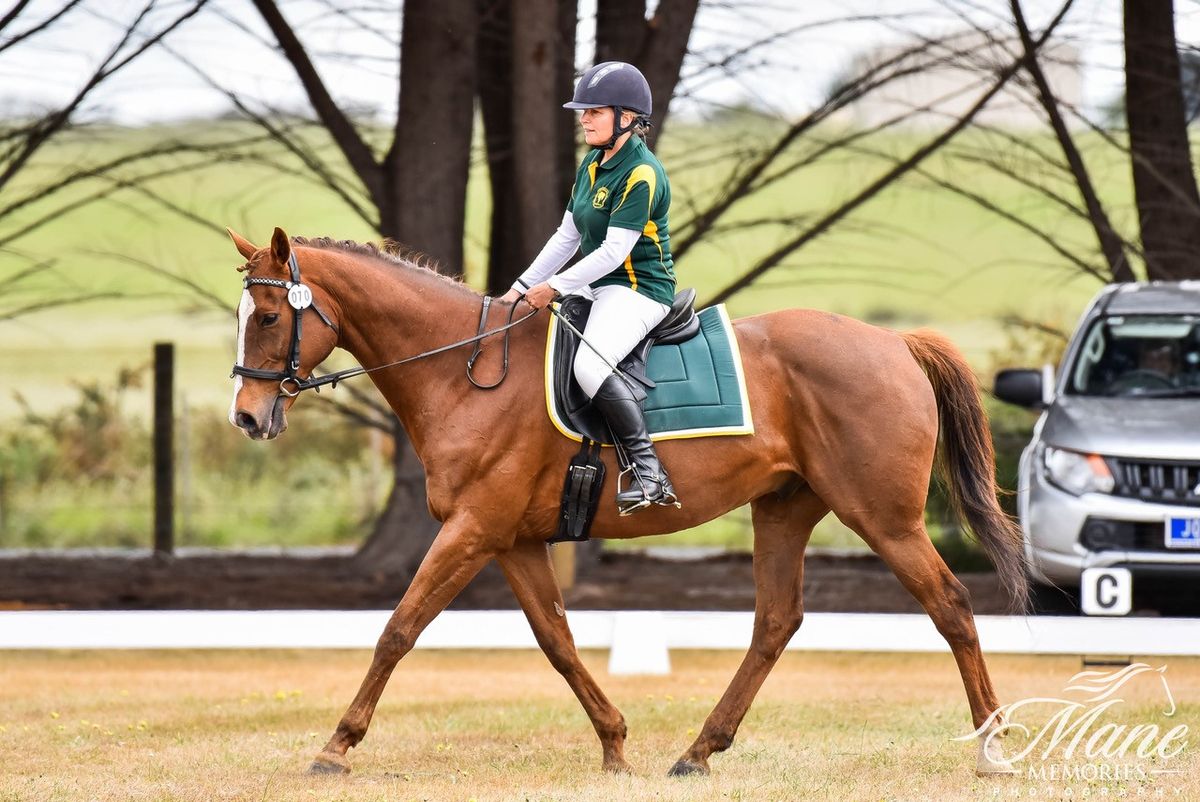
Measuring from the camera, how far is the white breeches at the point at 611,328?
19.5 ft

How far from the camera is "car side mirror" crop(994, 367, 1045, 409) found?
9.12 metres

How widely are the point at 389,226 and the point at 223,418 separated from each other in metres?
5.90

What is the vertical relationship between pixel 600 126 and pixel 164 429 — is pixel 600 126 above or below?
above

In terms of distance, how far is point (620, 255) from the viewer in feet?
19.1

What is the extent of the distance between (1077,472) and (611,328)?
3.90 m

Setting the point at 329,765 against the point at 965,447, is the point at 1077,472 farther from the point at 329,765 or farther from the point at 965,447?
the point at 329,765

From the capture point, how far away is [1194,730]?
6.88 meters

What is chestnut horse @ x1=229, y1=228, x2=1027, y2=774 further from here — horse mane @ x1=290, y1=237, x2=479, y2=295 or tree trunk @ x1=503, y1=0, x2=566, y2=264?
tree trunk @ x1=503, y1=0, x2=566, y2=264

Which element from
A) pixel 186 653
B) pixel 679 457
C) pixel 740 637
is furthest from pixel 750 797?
pixel 186 653

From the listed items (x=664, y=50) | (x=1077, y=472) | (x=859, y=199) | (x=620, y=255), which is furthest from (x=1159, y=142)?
(x=620, y=255)

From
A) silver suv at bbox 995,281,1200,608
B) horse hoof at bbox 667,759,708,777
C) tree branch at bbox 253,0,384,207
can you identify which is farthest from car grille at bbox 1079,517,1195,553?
tree branch at bbox 253,0,384,207

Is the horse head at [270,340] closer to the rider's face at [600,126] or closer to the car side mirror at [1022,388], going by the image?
the rider's face at [600,126]

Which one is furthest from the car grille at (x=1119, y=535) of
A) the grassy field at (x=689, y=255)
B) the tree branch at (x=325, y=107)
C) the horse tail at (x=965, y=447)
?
the tree branch at (x=325, y=107)

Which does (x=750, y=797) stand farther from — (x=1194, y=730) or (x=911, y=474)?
(x=1194, y=730)
